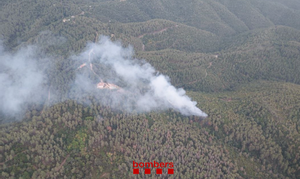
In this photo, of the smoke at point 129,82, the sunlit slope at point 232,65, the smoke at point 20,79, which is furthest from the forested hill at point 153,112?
the smoke at point 129,82

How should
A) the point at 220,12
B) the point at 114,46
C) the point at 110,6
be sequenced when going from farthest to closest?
1. the point at 220,12
2. the point at 110,6
3. the point at 114,46

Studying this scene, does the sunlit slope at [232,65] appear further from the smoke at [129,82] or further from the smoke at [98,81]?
the smoke at [98,81]

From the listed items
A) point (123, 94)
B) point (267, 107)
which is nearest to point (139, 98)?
point (123, 94)

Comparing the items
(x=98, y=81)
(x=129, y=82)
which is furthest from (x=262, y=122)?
(x=98, y=81)

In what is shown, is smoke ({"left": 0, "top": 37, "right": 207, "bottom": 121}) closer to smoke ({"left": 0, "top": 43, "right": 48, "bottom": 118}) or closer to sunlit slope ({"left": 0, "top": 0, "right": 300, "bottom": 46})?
smoke ({"left": 0, "top": 43, "right": 48, "bottom": 118})

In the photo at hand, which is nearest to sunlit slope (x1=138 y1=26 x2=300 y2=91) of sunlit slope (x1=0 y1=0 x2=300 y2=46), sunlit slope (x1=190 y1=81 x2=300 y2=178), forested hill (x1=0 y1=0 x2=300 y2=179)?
forested hill (x1=0 y1=0 x2=300 y2=179)

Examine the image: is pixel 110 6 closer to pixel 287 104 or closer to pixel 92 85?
pixel 92 85
